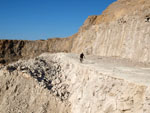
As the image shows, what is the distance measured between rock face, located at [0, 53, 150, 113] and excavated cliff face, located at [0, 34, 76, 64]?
39.3m

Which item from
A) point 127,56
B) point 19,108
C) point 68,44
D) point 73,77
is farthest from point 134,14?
point 68,44

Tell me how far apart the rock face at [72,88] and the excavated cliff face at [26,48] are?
3927 centimetres

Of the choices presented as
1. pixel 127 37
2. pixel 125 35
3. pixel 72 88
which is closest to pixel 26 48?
pixel 125 35

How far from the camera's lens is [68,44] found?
1884 inches

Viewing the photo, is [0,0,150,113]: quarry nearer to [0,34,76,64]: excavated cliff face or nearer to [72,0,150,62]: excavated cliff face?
[72,0,150,62]: excavated cliff face

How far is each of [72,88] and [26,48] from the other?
4811cm

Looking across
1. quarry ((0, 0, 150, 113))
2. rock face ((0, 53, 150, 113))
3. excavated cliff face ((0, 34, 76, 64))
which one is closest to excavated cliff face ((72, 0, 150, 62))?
quarry ((0, 0, 150, 113))

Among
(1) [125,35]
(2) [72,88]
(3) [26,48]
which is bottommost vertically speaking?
(2) [72,88]

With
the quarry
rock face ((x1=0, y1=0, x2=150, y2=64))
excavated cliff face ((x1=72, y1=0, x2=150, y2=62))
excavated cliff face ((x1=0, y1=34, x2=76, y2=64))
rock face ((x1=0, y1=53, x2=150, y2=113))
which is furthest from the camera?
excavated cliff face ((x1=0, y1=34, x2=76, y2=64))

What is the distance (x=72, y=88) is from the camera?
10.3 meters

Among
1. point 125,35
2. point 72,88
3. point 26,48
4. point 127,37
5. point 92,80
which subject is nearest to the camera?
point 92,80

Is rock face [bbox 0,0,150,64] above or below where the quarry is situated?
above

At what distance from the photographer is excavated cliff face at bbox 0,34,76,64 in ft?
173

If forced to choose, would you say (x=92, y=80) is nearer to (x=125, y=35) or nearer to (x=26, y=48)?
(x=125, y=35)
